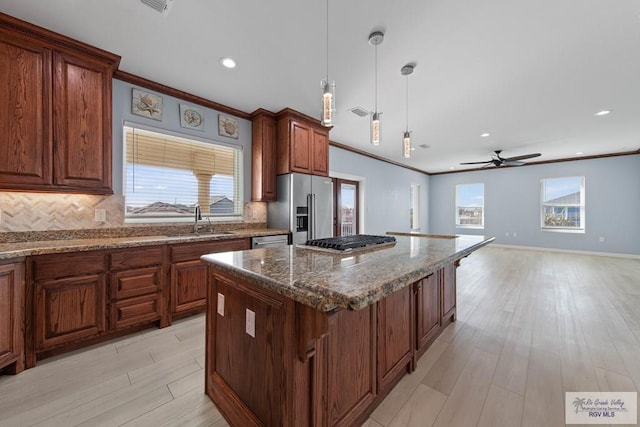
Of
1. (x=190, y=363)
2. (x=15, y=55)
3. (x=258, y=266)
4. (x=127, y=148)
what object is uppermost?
(x=15, y=55)

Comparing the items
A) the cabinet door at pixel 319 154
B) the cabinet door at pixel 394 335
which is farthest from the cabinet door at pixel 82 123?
the cabinet door at pixel 394 335

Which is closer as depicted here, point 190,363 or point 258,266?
point 258,266

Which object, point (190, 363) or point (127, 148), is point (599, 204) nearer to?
point (190, 363)

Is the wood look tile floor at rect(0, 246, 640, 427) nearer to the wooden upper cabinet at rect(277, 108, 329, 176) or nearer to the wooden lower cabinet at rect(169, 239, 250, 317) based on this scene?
the wooden lower cabinet at rect(169, 239, 250, 317)

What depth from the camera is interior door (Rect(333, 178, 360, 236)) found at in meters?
5.62

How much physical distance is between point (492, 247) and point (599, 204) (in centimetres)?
262

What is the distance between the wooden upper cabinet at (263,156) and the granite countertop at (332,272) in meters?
2.17

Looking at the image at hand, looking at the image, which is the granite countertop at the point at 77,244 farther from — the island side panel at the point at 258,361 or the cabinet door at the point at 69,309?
the island side panel at the point at 258,361

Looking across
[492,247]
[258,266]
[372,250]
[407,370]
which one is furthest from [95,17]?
[492,247]

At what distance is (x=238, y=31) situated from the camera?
6.69ft

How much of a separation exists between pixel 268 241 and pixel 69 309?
1906 millimetres

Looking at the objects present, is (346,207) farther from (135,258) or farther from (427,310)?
(135,258)

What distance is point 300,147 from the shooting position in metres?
3.79

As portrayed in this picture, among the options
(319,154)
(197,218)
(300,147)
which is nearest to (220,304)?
(197,218)
